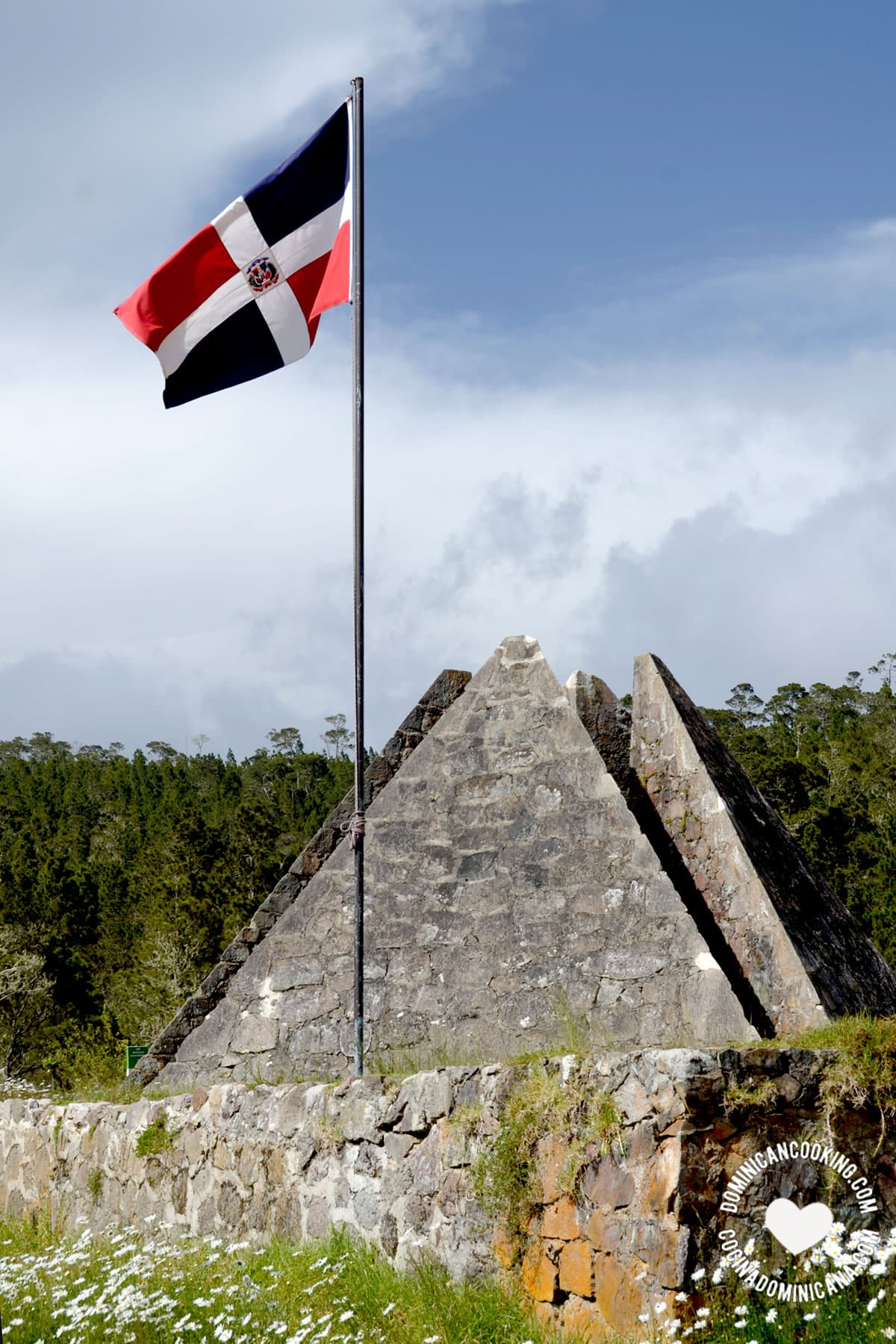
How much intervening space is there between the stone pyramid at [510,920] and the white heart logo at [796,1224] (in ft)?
3.11

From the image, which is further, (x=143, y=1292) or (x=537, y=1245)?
(x=143, y=1292)

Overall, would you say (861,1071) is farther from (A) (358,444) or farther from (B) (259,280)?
(B) (259,280)

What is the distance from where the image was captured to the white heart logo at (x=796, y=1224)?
514 centimetres

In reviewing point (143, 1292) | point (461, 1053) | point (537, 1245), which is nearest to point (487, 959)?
point (461, 1053)

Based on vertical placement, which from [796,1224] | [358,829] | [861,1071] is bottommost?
[796,1224]

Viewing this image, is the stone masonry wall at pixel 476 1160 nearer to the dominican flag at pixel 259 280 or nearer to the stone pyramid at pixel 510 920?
the stone pyramid at pixel 510 920

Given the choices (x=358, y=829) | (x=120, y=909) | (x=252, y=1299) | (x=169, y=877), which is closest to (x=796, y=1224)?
(x=252, y=1299)

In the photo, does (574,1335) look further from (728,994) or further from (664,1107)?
(728,994)

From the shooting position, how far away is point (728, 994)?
20.3ft

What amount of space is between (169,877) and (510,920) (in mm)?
23998

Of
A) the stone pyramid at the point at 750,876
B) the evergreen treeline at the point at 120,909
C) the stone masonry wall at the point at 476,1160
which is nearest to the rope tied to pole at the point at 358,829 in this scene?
the stone masonry wall at the point at 476,1160

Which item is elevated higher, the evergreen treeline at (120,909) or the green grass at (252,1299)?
the evergreen treeline at (120,909)

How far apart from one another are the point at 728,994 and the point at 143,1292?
119 inches

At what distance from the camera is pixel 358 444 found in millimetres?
7695
